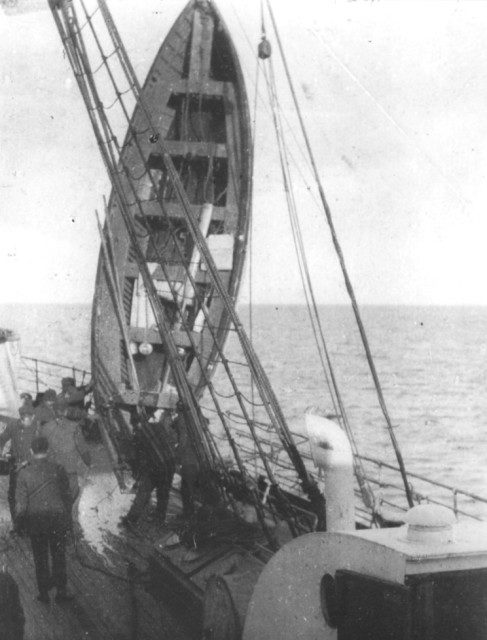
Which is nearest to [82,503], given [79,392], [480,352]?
[79,392]

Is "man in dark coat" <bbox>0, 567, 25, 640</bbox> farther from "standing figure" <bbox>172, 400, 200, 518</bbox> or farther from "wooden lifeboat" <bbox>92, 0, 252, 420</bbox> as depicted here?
"wooden lifeboat" <bbox>92, 0, 252, 420</bbox>

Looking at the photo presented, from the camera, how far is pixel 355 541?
12.9 ft

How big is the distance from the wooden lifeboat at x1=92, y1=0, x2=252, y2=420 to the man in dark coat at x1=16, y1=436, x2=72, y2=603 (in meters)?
5.17

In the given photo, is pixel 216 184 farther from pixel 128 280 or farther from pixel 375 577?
pixel 375 577

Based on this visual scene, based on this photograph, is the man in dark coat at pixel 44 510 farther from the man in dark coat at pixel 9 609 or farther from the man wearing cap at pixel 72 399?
the man wearing cap at pixel 72 399

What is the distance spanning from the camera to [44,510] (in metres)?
6.05

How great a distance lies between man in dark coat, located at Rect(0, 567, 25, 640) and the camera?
4184 mm

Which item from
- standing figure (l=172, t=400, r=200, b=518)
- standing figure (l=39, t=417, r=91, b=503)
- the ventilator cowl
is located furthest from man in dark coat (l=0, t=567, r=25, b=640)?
standing figure (l=172, t=400, r=200, b=518)

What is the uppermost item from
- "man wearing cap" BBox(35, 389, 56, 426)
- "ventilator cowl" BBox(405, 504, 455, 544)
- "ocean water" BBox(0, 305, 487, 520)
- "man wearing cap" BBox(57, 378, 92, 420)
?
"ventilator cowl" BBox(405, 504, 455, 544)

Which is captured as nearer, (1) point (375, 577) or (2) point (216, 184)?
A: (1) point (375, 577)

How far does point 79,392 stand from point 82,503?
12.9 ft

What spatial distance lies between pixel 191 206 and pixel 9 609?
8.70 m

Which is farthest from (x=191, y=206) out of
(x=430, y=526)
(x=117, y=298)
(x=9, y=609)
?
(x=430, y=526)

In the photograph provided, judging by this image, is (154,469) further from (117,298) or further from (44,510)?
(117,298)
